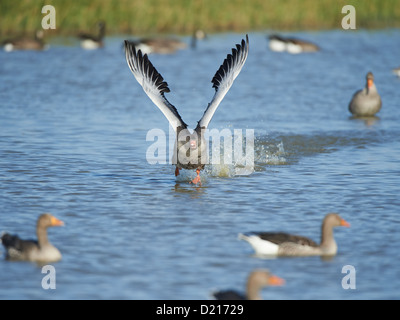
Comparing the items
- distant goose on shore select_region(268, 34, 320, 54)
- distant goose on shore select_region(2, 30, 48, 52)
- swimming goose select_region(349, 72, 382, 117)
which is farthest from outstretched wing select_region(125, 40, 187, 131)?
distant goose on shore select_region(268, 34, 320, 54)

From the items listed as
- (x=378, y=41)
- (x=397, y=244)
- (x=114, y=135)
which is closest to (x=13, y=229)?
(x=397, y=244)

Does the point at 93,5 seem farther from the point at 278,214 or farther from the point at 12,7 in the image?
the point at 278,214

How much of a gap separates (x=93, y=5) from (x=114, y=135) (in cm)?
1743

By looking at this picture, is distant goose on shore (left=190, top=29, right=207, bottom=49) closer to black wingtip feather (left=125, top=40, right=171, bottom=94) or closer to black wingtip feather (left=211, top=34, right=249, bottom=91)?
black wingtip feather (left=211, top=34, right=249, bottom=91)

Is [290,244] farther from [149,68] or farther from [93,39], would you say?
[93,39]

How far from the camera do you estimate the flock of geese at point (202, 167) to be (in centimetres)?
946

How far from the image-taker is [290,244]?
31.9 feet

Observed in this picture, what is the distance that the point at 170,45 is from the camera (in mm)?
33781

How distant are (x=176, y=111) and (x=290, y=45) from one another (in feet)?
69.1

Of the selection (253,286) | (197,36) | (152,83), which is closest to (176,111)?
(152,83)

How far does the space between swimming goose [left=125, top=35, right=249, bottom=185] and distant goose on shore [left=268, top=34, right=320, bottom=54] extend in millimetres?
19761

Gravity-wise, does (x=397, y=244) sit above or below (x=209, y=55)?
below

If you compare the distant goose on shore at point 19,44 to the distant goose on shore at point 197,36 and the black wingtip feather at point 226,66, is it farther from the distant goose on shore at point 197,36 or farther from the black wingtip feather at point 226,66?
the black wingtip feather at point 226,66

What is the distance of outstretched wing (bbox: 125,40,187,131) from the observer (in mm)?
13625
